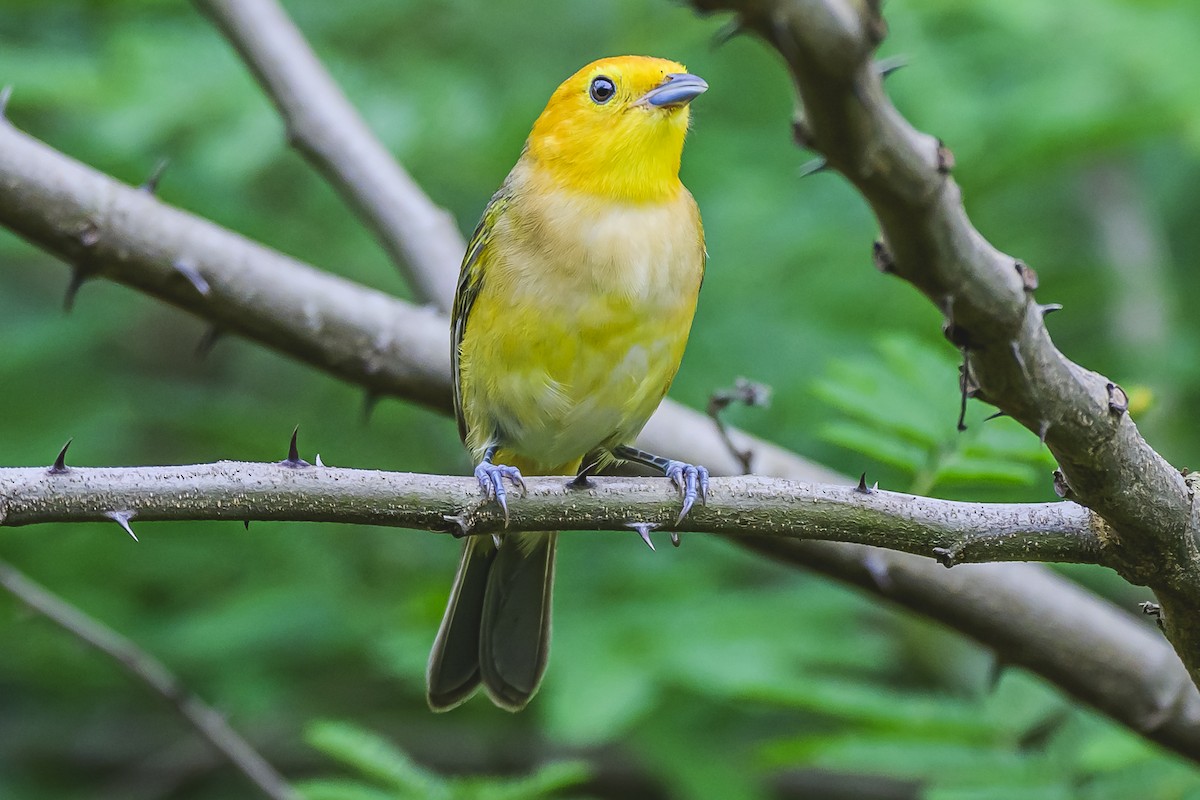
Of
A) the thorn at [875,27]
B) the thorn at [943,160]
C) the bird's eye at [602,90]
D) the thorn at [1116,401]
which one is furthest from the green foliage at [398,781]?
the thorn at [875,27]

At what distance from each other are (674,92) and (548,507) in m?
1.93

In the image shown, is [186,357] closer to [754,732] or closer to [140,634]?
[140,634]

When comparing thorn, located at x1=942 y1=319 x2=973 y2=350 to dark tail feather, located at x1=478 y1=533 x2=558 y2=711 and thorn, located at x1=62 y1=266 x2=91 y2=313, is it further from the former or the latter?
thorn, located at x1=62 y1=266 x2=91 y2=313

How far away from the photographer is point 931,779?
4480 millimetres

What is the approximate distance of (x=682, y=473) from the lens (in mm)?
3730

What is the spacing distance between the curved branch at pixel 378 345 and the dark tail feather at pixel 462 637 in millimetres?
636

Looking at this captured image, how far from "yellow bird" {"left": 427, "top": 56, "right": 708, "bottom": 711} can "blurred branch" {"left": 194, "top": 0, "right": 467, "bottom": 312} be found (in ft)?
2.41

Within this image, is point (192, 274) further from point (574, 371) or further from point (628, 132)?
point (628, 132)

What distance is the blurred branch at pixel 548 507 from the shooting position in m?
2.53

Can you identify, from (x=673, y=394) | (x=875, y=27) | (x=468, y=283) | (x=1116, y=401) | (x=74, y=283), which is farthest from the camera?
(x=673, y=394)

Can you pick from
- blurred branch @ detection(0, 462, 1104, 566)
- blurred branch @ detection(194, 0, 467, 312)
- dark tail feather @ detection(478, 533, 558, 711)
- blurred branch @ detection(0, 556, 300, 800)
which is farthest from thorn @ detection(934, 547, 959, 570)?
blurred branch @ detection(194, 0, 467, 312)

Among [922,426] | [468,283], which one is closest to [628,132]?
[468,283]

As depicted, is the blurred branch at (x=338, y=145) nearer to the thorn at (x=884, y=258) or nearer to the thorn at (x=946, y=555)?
the thorn at (x=946, y=555)

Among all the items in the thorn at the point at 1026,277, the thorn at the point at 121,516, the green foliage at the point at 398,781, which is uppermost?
the thorn at the point at 1026,277
